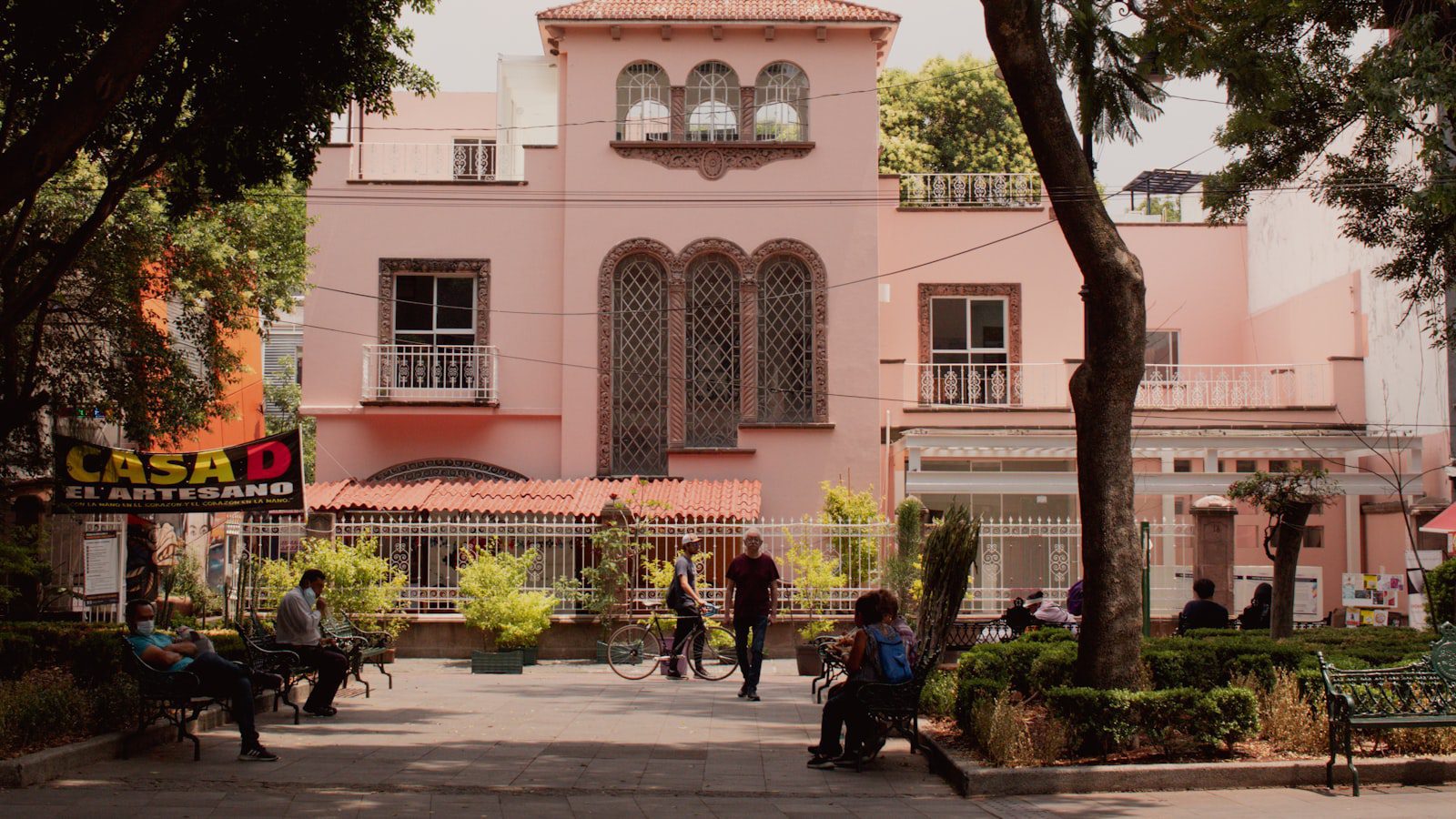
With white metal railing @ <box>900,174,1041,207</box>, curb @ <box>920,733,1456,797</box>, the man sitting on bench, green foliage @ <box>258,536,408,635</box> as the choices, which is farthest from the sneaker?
white metal railing @ <box>900,174,1041,207</box>

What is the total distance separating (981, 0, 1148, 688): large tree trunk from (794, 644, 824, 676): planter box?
24.3 ft

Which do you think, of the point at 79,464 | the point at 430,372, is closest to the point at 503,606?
the point at 79,464

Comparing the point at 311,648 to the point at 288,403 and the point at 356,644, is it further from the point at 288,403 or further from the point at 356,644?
the point at 288,403

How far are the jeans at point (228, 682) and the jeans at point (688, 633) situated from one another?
7.28 meters

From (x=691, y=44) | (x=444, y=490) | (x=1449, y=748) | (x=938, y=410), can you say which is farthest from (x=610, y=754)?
(x=691, y=44)

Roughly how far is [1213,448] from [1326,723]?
15.3m

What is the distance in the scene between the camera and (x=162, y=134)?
45.3 ft

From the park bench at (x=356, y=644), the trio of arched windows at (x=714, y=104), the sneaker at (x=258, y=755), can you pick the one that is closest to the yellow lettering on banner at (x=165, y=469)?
the park bench at (x=356, y=644)

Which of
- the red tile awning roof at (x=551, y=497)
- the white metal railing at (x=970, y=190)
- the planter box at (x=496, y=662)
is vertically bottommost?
Result: the planter box at (x=496, y=662)

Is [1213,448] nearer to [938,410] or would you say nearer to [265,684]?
[938,410]

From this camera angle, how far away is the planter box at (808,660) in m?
18.2

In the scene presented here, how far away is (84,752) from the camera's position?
34.1ft

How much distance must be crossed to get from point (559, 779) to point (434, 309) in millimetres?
17231

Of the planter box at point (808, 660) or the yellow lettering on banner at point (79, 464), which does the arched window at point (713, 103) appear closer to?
the planter box at point (808, 660)
